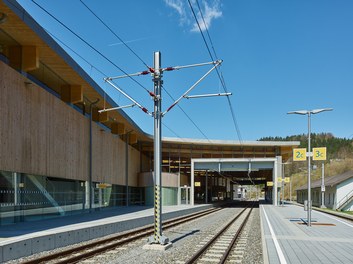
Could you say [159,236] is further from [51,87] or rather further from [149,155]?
[149,155]

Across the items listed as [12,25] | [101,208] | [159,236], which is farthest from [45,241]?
[101,208]

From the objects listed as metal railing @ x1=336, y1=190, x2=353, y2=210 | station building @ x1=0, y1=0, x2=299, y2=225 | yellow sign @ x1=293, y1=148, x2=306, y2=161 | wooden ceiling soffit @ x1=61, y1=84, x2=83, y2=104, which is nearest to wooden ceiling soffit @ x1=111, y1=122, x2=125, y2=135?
station building @ x1=0, y1=0, x2=299, y2=225

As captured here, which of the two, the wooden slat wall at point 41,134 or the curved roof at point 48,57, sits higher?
the curved roof at point 48,57

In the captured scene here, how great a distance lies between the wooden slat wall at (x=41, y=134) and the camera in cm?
1812

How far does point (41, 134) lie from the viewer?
21.3 metres

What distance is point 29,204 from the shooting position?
21000 millimetres

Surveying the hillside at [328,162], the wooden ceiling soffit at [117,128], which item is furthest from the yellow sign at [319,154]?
the hillside at [328,162]

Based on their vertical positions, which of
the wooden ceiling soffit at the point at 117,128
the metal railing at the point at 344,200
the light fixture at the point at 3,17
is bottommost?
the metal railing at the point at 344,200

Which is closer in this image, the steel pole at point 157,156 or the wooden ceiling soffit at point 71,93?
the steel pole at point 157,156

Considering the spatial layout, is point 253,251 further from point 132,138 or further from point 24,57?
point 132,138

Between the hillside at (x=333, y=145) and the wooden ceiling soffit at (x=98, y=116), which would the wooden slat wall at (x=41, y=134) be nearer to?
the wooden ceiling soffit at (x=98, y=116)

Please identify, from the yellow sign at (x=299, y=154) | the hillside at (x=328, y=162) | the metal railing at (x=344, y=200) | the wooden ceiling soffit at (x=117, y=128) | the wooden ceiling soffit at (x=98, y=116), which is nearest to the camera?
the yellow sign at (x=299, y=154)

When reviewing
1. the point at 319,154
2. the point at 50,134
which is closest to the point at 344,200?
the point at 319,154

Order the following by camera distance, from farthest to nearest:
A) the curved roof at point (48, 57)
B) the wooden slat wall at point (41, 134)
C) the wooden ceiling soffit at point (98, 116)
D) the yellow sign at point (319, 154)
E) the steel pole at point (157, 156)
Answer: the wooden ceiling soffit at point (98, 116) → the yellow sign at point (319, 154) → the wooden slat wall at point (41, 134) → the curved roof at point (48, 57) → the steel pole at point (157, 156)
